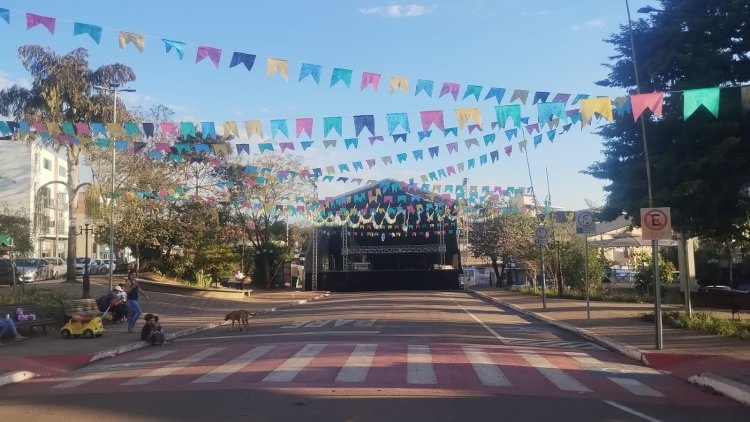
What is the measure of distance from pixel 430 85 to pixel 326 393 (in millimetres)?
8037

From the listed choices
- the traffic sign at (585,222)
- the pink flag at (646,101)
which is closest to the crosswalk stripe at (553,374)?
the pink flag at (646,101)

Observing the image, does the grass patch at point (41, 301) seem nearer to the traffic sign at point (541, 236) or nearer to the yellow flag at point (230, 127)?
the yellow flag at point (230, 127)

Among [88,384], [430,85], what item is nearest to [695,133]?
[430,85]

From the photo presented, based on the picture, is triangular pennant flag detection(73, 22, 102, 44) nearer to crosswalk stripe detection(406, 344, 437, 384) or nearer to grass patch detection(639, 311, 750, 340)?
crosswalk stripe detection(406, 344, 437, 384)

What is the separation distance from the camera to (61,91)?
98.7 feet

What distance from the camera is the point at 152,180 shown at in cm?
3428

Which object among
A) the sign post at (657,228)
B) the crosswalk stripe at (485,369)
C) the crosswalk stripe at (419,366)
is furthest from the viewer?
the sign post at (657,228)

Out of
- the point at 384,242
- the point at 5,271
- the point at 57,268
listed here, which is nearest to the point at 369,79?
the point at 5,271

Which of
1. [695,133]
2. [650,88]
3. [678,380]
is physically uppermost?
[650,88]

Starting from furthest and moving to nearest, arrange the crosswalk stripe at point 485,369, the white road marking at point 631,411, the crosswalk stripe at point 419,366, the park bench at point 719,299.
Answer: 1. the park bench at point 719,299
2. the crosswalk stripe at point 419,366
3. the crosswalk stripe at point 485,369
4. the white road marking at point 631,411

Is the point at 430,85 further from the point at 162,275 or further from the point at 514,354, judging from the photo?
the point at 162,275

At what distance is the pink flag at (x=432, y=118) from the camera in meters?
15.4

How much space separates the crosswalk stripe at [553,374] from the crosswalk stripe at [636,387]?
662mm

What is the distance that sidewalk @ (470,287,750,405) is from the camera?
10156 mm
